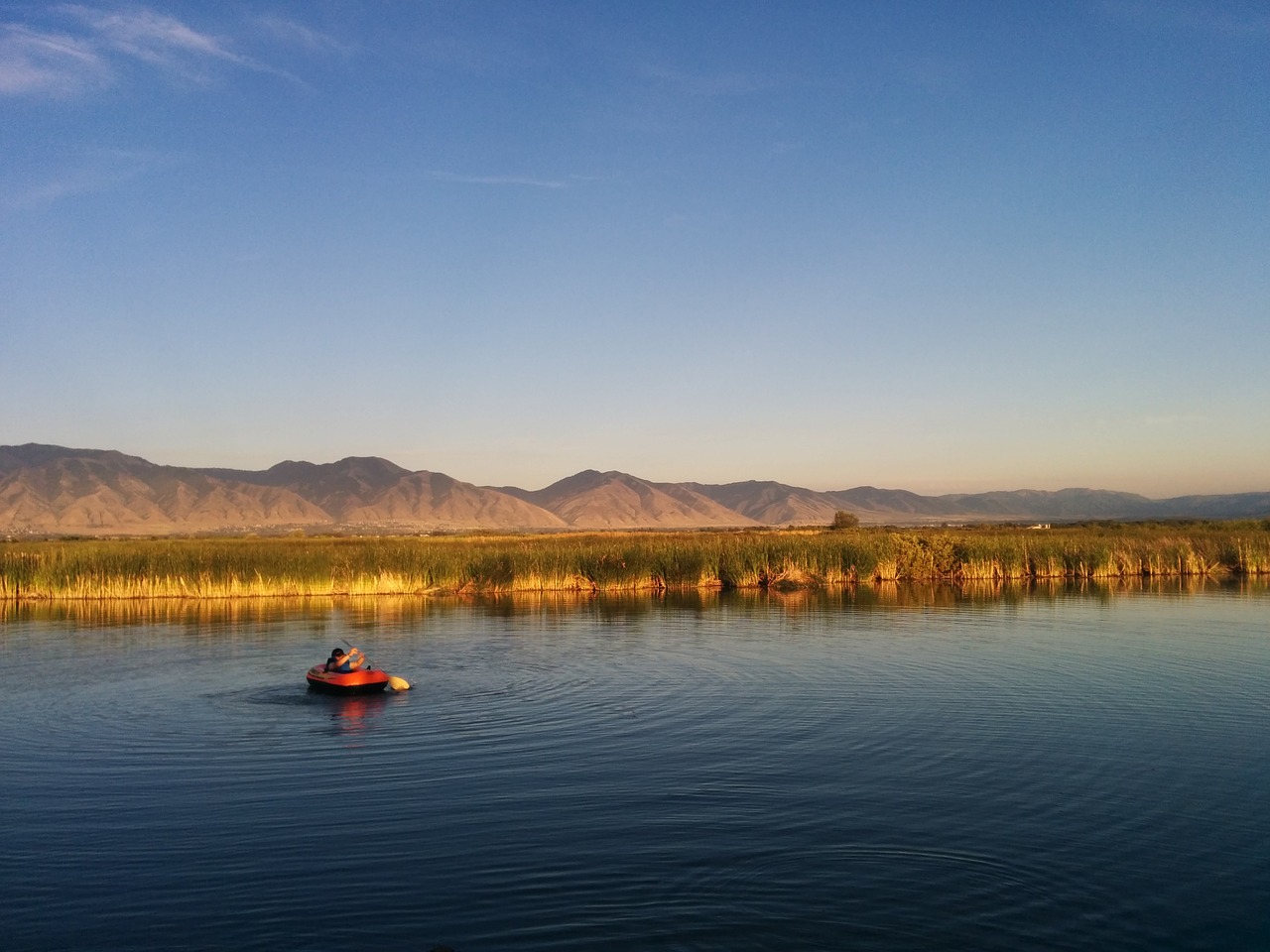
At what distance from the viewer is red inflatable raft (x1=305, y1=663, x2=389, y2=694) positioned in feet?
61.6

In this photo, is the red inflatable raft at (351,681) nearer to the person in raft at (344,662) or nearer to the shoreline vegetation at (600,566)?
the person in raft at (344,662)

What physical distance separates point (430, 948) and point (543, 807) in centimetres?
379

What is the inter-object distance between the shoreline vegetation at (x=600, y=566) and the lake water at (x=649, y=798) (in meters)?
16.5

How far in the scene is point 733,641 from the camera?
26.0 meters

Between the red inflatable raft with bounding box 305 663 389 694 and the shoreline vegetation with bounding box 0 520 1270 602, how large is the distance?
21948mm

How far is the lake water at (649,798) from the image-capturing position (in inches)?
350

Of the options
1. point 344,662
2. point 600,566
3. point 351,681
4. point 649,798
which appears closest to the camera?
point 649,798

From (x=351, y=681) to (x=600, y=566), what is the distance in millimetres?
25229

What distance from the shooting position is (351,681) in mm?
Result: 18766

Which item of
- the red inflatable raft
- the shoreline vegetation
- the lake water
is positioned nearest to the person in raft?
the red inflatable raft

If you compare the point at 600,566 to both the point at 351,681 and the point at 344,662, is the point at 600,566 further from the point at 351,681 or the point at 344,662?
the point at 351,681

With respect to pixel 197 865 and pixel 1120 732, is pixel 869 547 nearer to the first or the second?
pixel 1120 732

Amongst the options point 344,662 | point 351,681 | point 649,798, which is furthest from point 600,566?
point 649,798

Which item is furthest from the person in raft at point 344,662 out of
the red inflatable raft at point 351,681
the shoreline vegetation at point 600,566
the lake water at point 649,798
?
the shoreline vegetation at point 600,566
